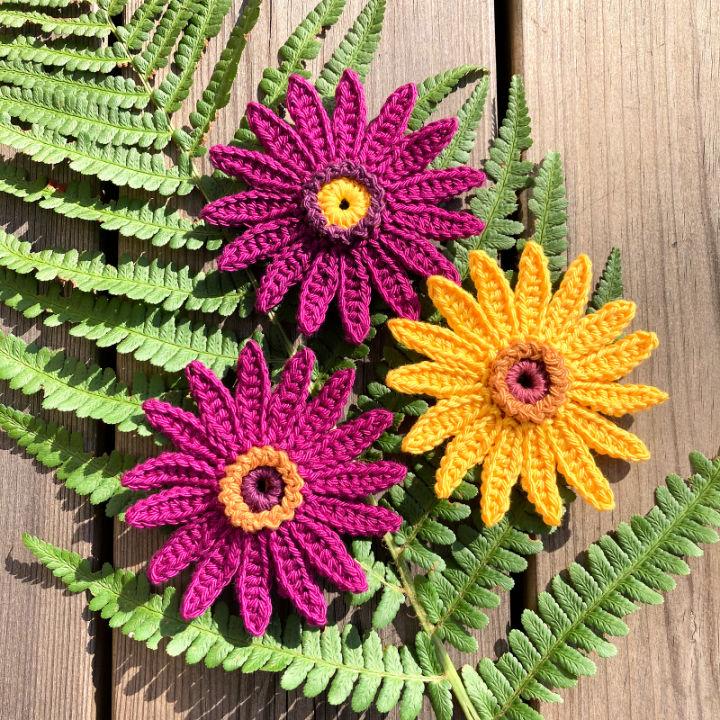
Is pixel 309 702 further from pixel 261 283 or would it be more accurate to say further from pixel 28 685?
pixel 261 283

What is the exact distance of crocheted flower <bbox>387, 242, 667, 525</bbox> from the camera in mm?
1070

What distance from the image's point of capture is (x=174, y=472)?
3.55 feet

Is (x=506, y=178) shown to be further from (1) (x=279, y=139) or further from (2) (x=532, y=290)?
(1) (x=279, y=139)

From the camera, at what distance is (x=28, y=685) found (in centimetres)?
119

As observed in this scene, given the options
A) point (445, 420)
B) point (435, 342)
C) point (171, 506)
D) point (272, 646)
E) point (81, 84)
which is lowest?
point (272, 646)

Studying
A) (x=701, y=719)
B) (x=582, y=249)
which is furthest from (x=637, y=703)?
(x=582, y=249)

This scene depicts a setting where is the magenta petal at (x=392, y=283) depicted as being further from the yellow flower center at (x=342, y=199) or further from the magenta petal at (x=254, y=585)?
the magenta petal at (x=254, y=585)

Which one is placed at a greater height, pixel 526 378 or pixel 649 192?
pixel 649 192

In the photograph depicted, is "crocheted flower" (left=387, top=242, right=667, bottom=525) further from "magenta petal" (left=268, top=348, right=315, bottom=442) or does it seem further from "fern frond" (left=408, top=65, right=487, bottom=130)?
"fern frond" (left=408, top=65, right=487, bottom=130)

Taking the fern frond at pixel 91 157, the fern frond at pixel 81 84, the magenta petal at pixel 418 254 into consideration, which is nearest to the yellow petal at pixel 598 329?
the magenta petal at pixel 418 254

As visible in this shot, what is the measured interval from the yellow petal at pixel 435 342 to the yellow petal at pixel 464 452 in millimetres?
113

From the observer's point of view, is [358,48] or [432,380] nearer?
[432,380]

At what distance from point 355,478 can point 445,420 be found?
0.19m

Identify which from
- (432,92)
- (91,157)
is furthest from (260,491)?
(432,92)
